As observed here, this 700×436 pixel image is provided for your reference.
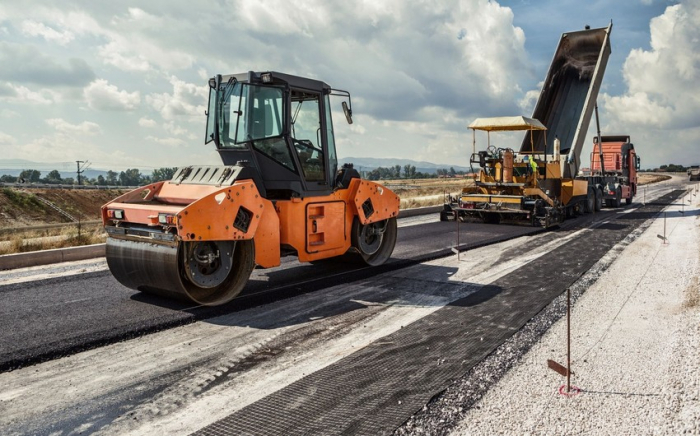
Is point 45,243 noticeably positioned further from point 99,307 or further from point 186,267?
point 186,267

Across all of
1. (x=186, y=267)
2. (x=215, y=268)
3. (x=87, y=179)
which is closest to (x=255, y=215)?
(x=215, y=268)

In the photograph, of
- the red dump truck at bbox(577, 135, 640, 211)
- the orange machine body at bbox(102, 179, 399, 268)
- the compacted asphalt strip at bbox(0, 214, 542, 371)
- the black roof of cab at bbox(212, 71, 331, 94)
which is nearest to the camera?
the compacted asphalt strip at bbox(0, 214, 542, 371)

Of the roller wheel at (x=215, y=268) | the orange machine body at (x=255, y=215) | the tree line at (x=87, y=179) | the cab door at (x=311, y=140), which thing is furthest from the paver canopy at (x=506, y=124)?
the tree line at (x=87, y=179)

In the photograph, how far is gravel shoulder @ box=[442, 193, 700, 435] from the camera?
3418mm

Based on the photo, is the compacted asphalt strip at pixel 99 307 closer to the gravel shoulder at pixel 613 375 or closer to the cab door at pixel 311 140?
the cab door at pixel 311 140

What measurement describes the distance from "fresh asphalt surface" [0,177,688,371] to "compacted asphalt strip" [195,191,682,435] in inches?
82.0

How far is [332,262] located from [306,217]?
7.33 feet

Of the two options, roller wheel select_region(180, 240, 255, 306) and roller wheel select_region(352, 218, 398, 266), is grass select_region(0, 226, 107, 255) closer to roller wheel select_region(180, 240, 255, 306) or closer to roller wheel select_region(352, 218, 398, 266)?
roller wheel select_region(180, 240, 255, 306)

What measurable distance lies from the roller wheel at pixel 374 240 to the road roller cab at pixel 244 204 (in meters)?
0.06

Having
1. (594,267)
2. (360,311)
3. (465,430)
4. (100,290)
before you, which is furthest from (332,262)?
(465,430)

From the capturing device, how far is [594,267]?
8680mm

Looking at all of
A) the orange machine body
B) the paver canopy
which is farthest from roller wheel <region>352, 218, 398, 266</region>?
the paver canopy

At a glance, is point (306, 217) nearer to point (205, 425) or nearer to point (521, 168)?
point (205, 425)

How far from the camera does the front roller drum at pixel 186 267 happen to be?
581 centimetres
